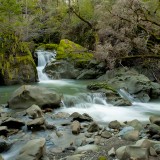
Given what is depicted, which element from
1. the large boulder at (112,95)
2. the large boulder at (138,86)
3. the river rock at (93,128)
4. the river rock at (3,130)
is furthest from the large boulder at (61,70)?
the river rock at (3,130)

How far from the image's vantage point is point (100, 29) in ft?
29.6

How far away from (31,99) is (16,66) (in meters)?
6.26

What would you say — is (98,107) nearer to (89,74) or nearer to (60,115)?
(60,115)

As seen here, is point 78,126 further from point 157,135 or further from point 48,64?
point 48,64

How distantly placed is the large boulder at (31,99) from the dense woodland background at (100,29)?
3.34 meters

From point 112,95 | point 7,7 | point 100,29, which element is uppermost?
point 7,7

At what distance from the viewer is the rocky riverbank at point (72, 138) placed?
6941 millimetres

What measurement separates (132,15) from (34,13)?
26.5m

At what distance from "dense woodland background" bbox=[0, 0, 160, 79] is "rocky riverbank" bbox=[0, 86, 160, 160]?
222 cm

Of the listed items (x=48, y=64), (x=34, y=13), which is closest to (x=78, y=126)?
(x=48, y=64)

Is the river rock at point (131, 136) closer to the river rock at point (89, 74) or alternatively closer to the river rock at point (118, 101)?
the river rock at point (118, 101)

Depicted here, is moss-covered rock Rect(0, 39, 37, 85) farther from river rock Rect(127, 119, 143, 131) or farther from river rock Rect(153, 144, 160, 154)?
river rock Rect(153, 144, 160, 154)

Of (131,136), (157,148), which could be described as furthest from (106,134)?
(157,148)

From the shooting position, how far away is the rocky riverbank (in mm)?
6941
